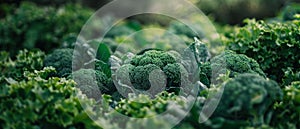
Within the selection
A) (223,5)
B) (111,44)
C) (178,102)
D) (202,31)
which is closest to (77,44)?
(111,44)

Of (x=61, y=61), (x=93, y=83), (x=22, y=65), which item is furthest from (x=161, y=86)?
(x=22, y=65)

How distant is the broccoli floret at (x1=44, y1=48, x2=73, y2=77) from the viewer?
3.53m

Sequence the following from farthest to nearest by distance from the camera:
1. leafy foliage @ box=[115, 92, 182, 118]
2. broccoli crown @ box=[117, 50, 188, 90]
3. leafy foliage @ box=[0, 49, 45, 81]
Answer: leafy foliage @ box=[0, 49, 45, 81]
broccoli crown @ box=[117, 50, 188, 90]
leafy foliage @ box=[115, 92, 182, 118]

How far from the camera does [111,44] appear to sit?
453 centimetres

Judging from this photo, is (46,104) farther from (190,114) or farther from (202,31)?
(202,31)

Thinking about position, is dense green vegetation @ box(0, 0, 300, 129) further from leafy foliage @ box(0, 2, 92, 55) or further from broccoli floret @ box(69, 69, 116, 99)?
leafy foliage @ box(0, 2, 92, 55)

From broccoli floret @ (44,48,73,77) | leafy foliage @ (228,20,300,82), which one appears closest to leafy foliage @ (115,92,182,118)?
broccoli floret @ (44,48,73,77)

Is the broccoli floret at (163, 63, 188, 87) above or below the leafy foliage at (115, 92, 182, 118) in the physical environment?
above

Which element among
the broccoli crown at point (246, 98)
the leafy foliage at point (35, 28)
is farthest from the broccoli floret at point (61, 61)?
the leafy foliage at point (35, 28)

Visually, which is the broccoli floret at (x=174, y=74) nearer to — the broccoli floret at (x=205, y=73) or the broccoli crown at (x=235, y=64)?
the broccoli floret at (x=205, y=73)

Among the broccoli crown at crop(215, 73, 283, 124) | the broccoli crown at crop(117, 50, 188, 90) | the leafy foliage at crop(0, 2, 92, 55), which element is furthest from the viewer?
the leafy foliage at crop(0, 2, 92, 55)

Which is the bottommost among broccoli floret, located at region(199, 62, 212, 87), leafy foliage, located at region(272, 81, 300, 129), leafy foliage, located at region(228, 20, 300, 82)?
leafy foliage, located at region(272, 81, 300, 129)

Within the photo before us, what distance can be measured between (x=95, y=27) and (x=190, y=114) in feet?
12.3

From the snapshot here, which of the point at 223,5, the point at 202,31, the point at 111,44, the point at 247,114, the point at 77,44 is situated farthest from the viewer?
the point at 223,5
